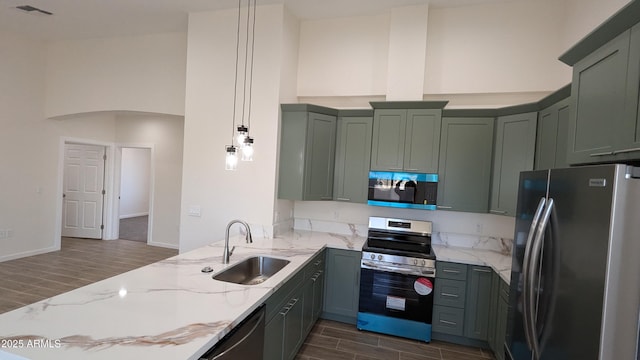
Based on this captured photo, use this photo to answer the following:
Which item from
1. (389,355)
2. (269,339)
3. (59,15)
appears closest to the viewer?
(269,339)

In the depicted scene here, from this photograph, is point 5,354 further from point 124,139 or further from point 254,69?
point 124,139

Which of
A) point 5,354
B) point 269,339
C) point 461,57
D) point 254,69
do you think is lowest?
point 269,339

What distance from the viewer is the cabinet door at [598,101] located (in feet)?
4.38

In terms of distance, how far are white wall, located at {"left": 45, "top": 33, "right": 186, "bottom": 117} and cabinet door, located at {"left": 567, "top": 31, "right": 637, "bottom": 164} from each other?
442 cm

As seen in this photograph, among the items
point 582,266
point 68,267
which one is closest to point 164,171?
point 68,267

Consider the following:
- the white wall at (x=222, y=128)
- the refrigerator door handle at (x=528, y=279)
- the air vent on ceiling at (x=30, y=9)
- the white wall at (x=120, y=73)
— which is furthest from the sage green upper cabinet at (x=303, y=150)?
the air vent on ceiling at (x=30, y=9)

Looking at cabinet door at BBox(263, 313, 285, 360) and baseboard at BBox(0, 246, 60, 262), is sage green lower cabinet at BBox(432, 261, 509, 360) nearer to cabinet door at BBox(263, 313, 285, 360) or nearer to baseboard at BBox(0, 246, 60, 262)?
cabinet door at BBox(263, 313, 285, 360)

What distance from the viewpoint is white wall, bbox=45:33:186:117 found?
428 cm

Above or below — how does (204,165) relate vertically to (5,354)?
above

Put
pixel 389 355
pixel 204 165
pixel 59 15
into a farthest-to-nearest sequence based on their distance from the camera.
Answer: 1. pixel 59 15
2. pixel 204 165
3. pixel 389 355

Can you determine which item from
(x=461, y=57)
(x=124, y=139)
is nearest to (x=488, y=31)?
(x=461, y=57)

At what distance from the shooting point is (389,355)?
268 cm

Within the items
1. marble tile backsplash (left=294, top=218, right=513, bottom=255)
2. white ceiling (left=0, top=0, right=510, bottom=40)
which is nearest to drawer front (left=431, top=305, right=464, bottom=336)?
marble tile backsplash (left=294, top=218, right=513, bottom=255)

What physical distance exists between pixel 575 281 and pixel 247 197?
293 cm
